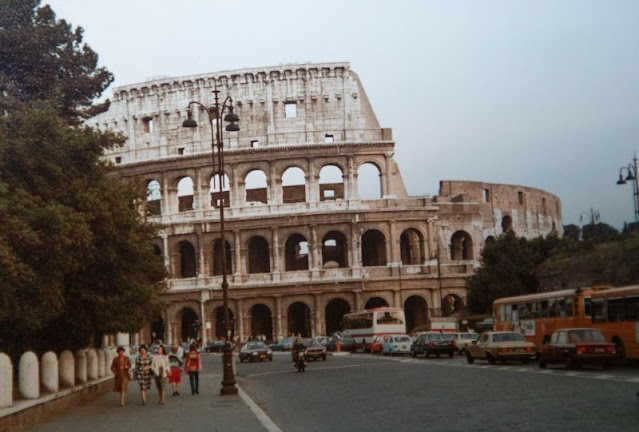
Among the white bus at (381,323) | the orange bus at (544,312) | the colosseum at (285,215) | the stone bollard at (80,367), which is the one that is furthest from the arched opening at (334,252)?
the stone bollard at (80,367)

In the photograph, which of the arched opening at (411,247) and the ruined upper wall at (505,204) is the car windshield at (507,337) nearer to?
the arched opening at (411,247)

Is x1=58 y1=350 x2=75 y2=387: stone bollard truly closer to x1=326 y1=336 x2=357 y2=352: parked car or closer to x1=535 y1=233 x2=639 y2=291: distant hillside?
x1=535 y1=233 x2=639 y2=291: distant hillside

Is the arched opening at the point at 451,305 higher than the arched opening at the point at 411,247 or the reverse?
the reverse

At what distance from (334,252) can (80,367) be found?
4483 cm

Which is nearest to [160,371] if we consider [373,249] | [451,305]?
[451,305]

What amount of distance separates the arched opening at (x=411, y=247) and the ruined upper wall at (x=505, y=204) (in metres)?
4.20

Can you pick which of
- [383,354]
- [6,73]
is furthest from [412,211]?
[6,73]

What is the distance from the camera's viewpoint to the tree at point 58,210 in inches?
715

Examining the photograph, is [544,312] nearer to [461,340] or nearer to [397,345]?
[461,340]

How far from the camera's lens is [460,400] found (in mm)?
16781

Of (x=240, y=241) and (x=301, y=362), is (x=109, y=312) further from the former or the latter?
(x=240, y=241)

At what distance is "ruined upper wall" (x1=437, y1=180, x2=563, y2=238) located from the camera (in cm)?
7025

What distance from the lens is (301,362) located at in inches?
1291

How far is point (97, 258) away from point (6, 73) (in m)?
6.44
